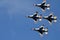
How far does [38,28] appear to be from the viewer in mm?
94812

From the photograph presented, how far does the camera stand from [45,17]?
94625 mm

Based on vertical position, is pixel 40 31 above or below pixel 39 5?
below

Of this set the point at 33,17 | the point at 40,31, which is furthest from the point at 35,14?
the point at 40,31

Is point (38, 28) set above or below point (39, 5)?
below

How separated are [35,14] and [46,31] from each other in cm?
854

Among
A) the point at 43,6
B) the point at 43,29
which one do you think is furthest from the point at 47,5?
the point at 43,29

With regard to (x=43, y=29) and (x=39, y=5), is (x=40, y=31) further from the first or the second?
(x=39, y=5)

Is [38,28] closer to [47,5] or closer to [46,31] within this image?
[46,31]

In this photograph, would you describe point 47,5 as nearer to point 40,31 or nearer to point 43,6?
point 43,6

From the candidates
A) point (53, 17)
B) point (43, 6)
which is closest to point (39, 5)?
point (43, 6)

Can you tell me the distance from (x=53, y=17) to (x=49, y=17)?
1.69m

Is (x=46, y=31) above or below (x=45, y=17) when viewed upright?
below

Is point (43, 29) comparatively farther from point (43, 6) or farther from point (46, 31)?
point (43, 6)

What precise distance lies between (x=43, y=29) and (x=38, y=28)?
2.11m
